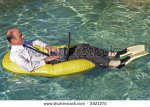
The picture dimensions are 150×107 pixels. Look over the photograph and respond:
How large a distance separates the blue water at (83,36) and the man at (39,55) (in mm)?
351

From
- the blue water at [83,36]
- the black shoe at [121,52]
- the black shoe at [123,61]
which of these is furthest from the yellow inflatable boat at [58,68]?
the black shoe at [121,52]

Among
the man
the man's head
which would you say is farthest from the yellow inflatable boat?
the man's head

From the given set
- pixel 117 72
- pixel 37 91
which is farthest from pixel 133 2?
pixel 37 91

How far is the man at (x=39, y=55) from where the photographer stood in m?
8.80

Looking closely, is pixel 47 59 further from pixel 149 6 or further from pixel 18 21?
pixel 149 6

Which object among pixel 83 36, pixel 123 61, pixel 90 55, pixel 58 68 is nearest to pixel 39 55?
pixel 58 68

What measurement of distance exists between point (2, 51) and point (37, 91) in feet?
8.66

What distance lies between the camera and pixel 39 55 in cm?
922

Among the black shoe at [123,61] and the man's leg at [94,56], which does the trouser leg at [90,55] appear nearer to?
the man's leg at [94,56]

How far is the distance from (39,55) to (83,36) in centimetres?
289

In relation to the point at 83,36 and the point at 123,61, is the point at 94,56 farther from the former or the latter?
the point at 83,36

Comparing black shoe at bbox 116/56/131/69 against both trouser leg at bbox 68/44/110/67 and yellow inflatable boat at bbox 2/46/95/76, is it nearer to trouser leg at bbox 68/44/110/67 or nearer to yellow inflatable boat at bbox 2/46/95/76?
trouser leg at bbox 68/44/110/67

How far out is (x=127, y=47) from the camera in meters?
10.9

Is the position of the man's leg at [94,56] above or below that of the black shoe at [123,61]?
above
